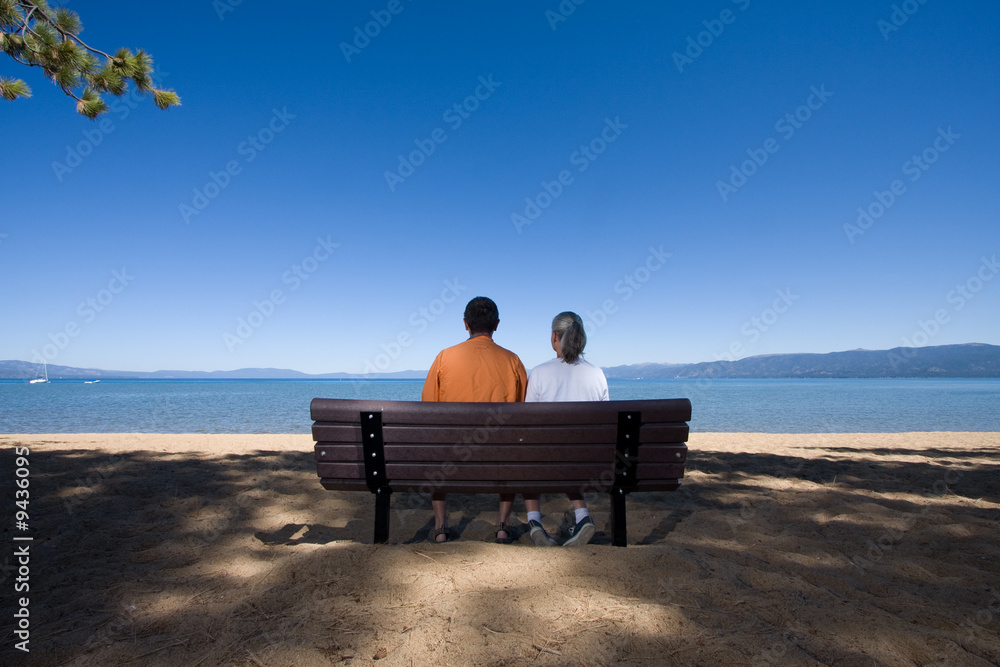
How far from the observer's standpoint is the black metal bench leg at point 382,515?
3.16 m

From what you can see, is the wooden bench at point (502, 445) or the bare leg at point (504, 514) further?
the bare leg at point (504, 514)

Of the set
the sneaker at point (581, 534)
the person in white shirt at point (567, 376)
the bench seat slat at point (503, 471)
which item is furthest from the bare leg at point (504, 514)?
the bench seat slat at point (503, 471)

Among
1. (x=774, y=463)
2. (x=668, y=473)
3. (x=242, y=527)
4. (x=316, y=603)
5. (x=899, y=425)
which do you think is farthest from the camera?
(x=899, y=425)

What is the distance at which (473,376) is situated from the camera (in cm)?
357

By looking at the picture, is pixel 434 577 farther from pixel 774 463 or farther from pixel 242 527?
pixel 774 463

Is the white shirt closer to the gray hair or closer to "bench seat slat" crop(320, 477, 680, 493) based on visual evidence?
the gray hair

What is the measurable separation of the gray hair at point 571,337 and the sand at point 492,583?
133 centimetres

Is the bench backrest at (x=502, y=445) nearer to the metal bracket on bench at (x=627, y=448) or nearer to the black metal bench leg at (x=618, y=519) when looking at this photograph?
the metal bracket on bench at (x=627, y=448)

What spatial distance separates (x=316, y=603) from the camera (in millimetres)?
2322

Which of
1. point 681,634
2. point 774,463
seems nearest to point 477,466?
point 681,634

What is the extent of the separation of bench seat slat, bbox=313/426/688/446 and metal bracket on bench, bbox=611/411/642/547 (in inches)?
2.1

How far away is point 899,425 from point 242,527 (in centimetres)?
2523

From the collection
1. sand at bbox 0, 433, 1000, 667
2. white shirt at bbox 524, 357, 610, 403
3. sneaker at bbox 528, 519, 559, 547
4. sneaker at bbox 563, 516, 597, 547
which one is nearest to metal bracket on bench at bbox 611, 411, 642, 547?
sneaker at bbox 563, 516, 597, 547

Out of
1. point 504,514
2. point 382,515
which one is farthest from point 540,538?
point 382,515
